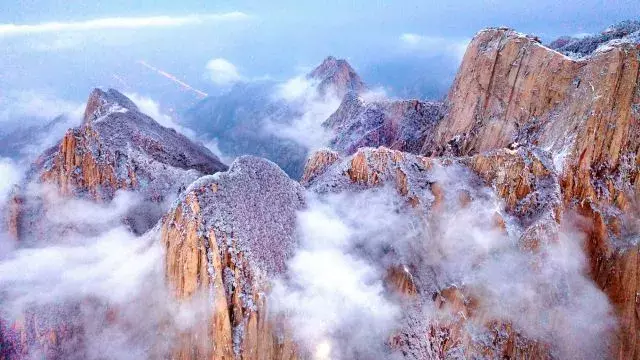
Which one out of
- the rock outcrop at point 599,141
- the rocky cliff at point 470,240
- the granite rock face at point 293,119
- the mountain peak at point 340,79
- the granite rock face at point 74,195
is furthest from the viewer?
the mountain peak at point 340,79

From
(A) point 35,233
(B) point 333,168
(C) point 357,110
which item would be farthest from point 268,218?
(C) point 357,110

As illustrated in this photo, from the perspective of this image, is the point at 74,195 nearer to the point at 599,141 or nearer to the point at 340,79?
the point at 599,141

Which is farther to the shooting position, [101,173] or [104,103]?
[104,103]

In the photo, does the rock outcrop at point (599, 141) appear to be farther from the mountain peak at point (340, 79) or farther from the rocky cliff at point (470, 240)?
the mountain peak at point (340, 79)

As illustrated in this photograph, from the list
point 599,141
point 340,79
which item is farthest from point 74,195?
point 340,79

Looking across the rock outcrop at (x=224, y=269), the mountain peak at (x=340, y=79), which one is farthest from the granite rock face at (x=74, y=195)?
the mountain peak at (x=340, y=79)

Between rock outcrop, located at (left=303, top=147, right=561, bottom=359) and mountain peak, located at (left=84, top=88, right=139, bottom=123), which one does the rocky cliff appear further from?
mountain peak, located at (left=84, top=88, right=139, bottom=123)

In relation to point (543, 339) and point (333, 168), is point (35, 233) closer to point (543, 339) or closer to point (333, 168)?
point (333, 168)

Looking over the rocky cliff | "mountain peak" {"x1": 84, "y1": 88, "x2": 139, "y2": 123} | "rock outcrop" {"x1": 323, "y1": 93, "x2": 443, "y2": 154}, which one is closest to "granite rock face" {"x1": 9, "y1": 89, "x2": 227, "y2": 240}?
the rocky cliff
